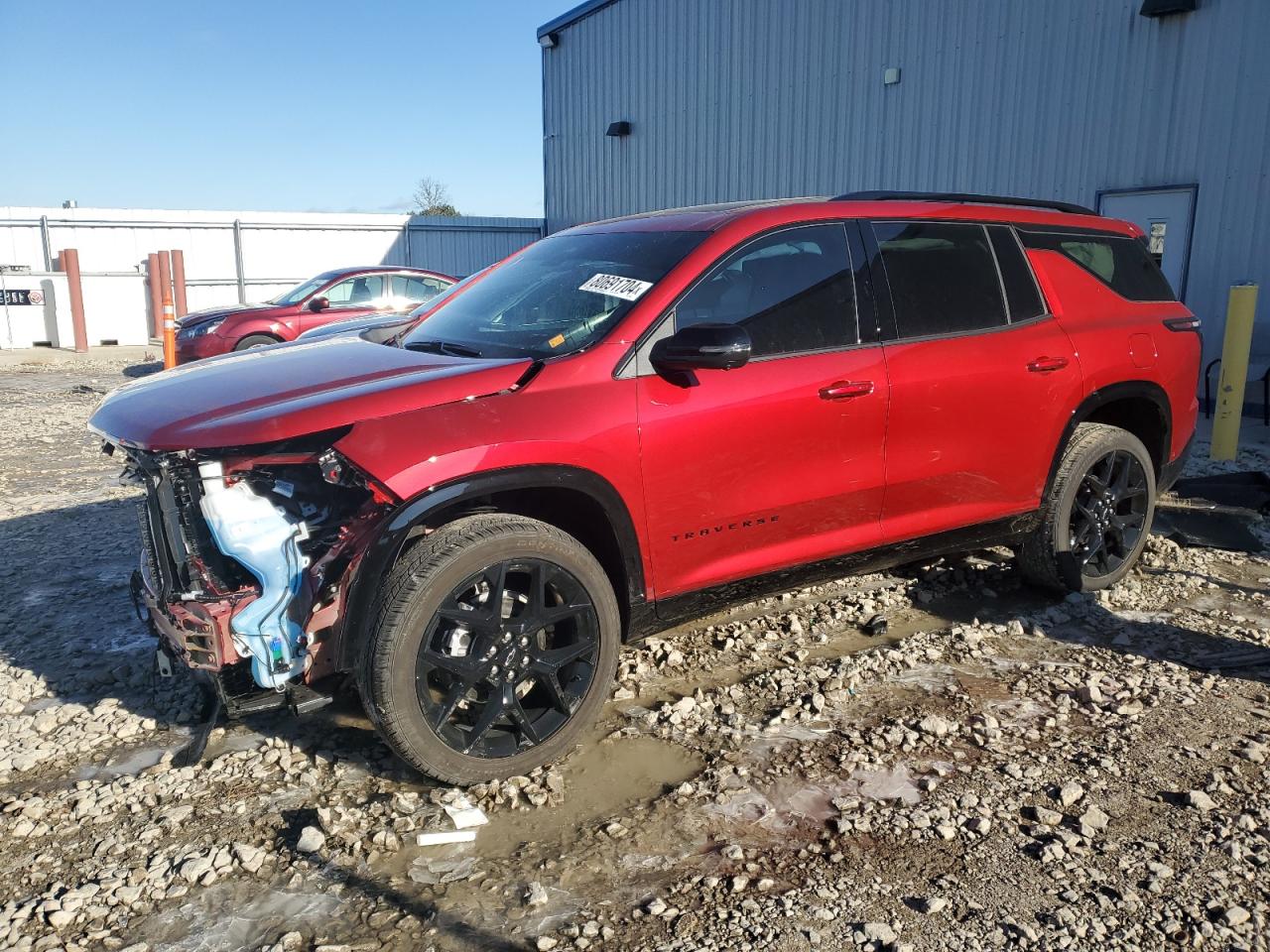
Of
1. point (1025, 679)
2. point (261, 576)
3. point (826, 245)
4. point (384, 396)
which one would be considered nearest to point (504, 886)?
point (261, 576)

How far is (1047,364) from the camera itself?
4.27 metres

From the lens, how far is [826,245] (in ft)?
12.6

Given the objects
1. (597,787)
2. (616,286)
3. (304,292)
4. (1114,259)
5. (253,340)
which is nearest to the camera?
(597,787)

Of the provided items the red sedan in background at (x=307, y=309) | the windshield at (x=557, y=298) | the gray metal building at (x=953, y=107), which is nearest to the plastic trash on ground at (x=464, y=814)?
the windshield at (x=557, y=298)

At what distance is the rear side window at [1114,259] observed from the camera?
4.56 metres

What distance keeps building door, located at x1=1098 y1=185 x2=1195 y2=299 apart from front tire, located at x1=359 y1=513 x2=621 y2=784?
30.5 ft

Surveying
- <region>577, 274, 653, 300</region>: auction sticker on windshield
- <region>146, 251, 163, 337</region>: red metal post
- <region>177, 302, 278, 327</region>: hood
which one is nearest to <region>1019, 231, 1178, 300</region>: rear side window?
<region>577, 274, 653, 300</region>: auction sticker on windshield

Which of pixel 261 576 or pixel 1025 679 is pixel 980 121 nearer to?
pixel 1025 679

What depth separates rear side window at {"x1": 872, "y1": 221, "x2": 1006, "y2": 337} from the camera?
397 cm

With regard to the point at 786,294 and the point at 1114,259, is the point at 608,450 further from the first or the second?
the point at 1114,259

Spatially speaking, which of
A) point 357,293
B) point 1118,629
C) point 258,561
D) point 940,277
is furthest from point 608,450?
point 357,293

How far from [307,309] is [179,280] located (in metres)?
10.5

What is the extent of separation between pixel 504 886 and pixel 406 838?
0.39m

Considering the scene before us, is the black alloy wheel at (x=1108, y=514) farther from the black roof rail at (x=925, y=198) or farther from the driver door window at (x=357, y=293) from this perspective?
the driver door window at (x=357, y=293)
